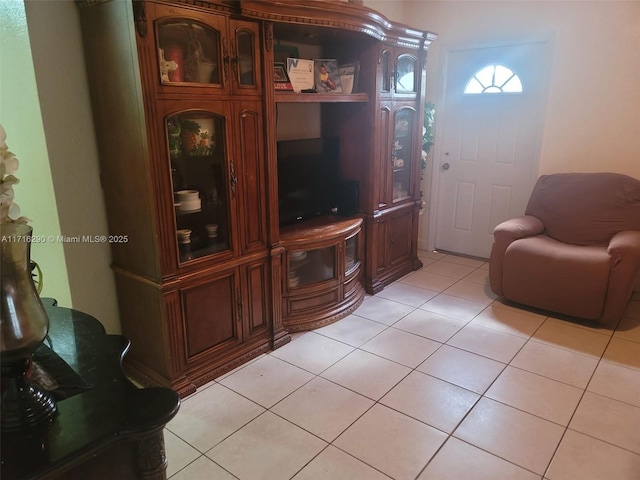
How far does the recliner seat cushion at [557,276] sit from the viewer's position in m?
3.08

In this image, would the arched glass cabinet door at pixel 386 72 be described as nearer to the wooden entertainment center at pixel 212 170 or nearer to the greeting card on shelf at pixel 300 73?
the wooden entertainment center at pixel 212 170

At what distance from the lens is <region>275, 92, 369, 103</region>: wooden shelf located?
2783mm

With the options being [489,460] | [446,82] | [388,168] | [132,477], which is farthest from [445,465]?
[446,82]

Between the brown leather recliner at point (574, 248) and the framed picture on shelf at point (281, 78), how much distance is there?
1.91 metres

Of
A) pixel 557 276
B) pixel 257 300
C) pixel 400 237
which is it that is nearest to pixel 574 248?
pixel 557 276

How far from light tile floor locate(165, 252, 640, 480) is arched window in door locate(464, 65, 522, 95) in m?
2.05

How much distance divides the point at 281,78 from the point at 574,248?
2.37 metres

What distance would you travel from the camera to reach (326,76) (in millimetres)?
3258

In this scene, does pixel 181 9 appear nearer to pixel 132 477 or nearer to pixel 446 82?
pixel 132 477

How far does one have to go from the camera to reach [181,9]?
213cm

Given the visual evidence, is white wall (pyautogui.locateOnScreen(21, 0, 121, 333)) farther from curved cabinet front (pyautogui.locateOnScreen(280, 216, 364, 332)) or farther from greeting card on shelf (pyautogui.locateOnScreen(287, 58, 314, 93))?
greeting card on shelf (pyautogui.locateOnScreen(287, 58, 314, 93))

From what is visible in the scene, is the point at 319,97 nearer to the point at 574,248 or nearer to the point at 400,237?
the point at 400,237

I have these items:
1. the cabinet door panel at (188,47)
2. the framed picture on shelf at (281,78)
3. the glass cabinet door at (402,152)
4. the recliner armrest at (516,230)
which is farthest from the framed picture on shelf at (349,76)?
the recliner armrest at (516,230)

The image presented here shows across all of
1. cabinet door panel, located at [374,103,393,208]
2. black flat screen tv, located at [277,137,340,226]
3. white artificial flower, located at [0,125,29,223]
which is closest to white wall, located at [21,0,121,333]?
black flat screen tv, located at [277,137,340,226]
